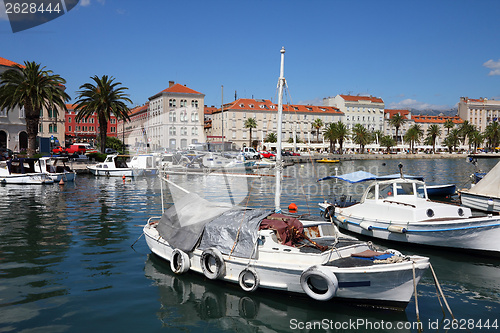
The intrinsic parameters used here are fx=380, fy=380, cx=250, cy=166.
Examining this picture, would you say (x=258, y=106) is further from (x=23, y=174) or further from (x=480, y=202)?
(x=480, y=202)

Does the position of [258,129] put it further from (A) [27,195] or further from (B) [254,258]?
(B) [254,258]

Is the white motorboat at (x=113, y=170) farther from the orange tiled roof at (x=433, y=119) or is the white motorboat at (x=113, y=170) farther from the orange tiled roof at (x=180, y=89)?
the orange tiled roof at (x=433, y=119)

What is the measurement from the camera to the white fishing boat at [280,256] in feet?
35.7

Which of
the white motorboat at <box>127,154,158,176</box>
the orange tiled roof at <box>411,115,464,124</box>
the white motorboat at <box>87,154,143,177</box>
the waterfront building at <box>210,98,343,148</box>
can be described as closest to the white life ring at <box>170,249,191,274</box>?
the white motorboat at <box>87,154,143,177</box>

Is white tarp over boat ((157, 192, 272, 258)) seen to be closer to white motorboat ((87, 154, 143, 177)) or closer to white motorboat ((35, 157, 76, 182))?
white motorboat ((35, 157, 76, 182))

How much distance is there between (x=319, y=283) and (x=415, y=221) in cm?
840

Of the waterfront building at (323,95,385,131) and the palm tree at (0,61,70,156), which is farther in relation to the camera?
the waterfront building at (323,95,385,131)

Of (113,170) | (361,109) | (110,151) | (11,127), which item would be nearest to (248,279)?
(113,170)

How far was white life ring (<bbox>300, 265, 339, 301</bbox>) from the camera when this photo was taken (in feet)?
35.5

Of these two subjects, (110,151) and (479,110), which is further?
(479,110)

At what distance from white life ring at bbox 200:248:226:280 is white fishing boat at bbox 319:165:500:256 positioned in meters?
9.17

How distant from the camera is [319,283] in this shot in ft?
37.1

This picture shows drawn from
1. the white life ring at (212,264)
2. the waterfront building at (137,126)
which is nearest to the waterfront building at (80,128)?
the waterfront building at (137,126)

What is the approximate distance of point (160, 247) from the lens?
612 inches
